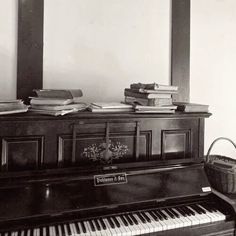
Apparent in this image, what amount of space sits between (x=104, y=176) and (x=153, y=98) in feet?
2.01

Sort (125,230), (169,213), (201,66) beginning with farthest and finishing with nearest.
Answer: (201,66) < (169,213) < (125,230)

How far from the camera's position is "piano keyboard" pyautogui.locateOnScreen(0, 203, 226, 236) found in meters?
1.60

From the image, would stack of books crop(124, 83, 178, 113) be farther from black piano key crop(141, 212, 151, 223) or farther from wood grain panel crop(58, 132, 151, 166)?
black piano key crop(141, 212, 151, 223)

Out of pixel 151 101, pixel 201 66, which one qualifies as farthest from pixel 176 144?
pixel 201 66

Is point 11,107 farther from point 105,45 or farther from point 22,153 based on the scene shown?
point 105,45

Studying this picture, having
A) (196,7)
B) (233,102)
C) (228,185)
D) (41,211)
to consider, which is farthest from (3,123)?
(233,102)

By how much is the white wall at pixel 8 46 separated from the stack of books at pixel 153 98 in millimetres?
939

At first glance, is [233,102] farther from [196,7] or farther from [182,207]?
[182,207]

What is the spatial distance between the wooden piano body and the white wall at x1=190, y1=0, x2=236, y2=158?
0.83m

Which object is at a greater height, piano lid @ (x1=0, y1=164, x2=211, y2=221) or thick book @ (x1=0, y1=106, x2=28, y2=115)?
thick book @ (x1=0, y1=106, x2=28, y2=115)

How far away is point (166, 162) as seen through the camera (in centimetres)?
208

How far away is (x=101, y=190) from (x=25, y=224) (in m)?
0.48

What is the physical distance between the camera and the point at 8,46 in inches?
86.2

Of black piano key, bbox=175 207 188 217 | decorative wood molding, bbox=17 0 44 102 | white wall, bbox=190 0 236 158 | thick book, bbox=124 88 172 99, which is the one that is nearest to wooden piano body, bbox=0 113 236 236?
black piano key, bbox=175 207 188 217
